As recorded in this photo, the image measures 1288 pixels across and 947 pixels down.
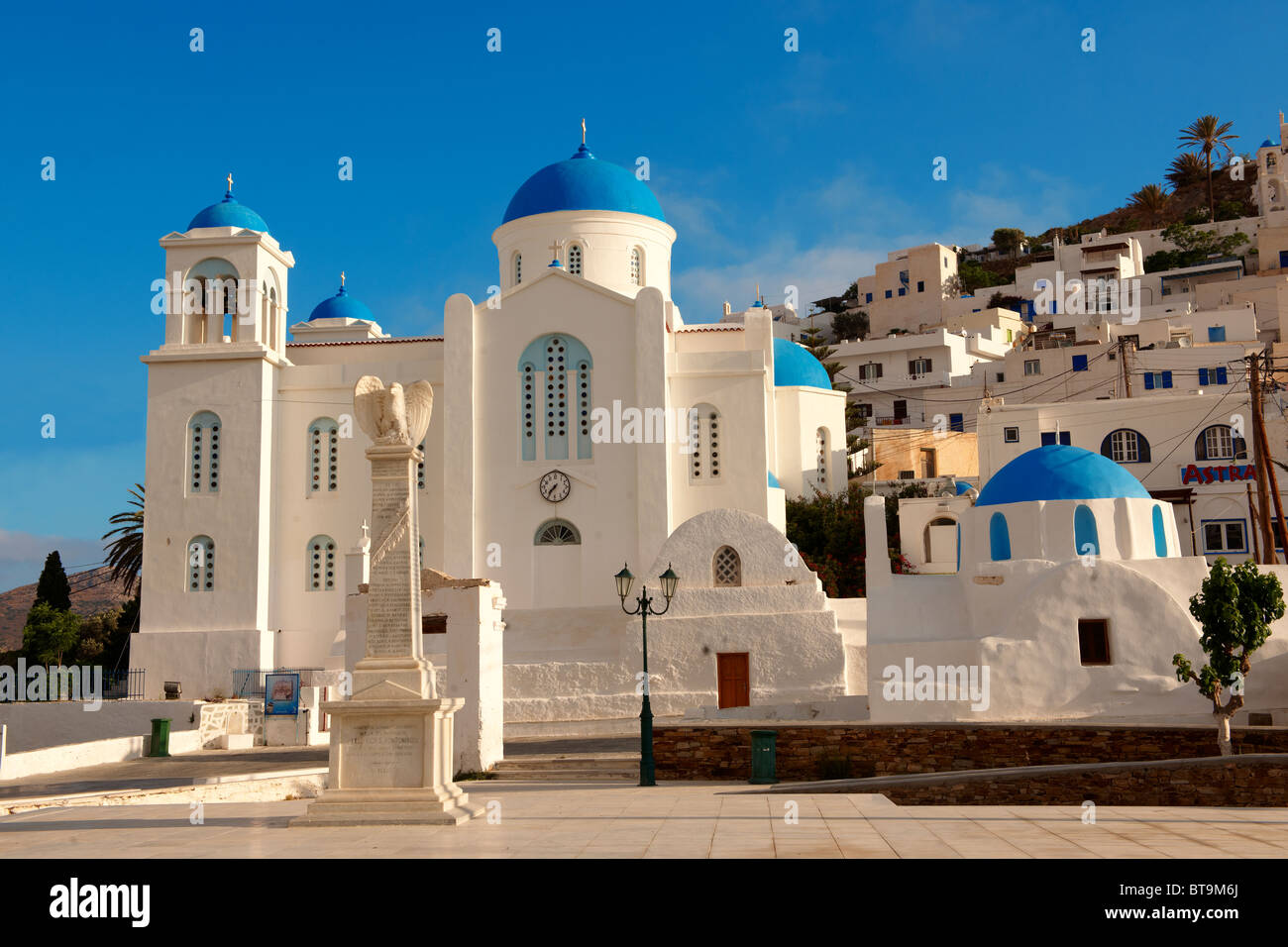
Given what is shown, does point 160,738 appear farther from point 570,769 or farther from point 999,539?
point 999,539

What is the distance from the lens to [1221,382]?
40.0 m

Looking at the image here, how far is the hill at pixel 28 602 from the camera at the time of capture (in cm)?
7144

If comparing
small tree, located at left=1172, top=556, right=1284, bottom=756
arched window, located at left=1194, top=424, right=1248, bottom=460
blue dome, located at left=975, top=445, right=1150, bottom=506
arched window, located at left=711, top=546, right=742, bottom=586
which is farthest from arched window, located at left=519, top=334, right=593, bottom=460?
arched window, located at left=1194, top=424, right=1248, bottom=460

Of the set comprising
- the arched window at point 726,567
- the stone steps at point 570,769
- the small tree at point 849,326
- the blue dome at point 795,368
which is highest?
the small tree at point 849,326

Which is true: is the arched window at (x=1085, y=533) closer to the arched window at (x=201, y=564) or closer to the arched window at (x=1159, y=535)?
the arched window at (x=1159, y=535)

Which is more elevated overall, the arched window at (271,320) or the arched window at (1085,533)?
the arched window at (271,320)

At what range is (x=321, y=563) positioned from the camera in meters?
29.4

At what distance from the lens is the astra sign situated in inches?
1247

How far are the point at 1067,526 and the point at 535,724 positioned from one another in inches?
420

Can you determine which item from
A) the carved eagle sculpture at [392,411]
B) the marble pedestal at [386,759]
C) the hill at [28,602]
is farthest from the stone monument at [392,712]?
the hill at [28,602]

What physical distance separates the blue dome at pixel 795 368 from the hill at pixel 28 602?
5052 centimetres
